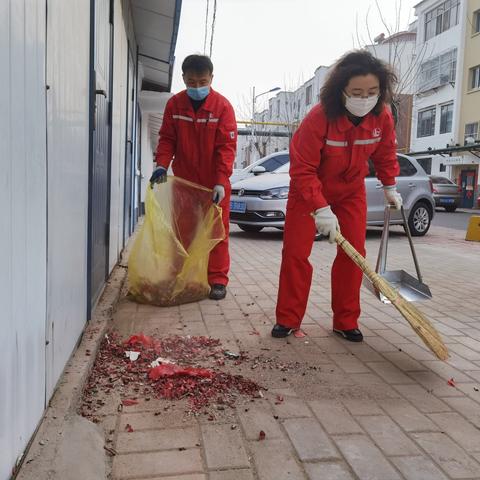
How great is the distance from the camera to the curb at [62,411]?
5.97ft

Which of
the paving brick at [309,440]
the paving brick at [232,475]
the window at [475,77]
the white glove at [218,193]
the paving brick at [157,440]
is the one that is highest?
the window at [475,77]

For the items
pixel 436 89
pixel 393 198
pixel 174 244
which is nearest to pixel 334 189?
pixel 393 198

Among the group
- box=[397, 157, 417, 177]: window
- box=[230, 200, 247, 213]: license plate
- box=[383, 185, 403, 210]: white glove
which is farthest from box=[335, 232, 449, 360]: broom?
box=[397, 157, 417, 177]: window

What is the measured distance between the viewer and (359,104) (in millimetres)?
3285

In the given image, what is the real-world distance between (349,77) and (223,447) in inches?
89.8

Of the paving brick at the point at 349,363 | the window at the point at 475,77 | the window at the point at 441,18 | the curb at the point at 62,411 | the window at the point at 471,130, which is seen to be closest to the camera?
the curb at the point at 62,411

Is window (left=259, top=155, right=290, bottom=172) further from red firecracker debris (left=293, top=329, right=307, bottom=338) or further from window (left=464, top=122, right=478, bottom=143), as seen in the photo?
window (left=464, top=122, right=478, bottom=143)

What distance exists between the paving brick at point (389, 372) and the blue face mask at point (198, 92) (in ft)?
8.32

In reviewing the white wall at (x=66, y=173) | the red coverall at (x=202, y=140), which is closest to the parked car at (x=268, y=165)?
the red coverall at (x=202, y=140)

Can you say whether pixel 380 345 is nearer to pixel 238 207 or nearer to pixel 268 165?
pixel 238 207

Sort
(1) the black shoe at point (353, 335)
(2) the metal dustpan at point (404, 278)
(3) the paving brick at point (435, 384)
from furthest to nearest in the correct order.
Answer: (2) the metal dustpan at point (404, 278) → (1) the black shoe at point (353, 335) → (3) the paving brick at point (435, 384)

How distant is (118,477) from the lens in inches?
75.6

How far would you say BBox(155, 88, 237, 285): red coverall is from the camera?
4.51 metres

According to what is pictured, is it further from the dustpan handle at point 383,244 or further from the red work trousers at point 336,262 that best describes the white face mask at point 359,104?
the dustpan handle at point 383,244
